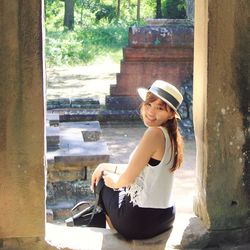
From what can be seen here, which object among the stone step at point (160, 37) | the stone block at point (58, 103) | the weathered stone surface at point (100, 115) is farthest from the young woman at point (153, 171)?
the stone block at point (58, 103)

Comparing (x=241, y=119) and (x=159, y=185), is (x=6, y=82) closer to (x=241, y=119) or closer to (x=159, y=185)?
(x=159, y=185)

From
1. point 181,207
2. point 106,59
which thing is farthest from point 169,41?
point 106,59

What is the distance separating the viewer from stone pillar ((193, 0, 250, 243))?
140 inches

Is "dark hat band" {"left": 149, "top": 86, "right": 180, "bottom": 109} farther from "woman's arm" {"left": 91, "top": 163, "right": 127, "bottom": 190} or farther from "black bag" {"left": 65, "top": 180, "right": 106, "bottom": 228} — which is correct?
"black bag" {"left": 65, "top": 180, "right": 106, "bottom": 228}

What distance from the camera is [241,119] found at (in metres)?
3.71

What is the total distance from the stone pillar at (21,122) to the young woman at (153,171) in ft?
1.67

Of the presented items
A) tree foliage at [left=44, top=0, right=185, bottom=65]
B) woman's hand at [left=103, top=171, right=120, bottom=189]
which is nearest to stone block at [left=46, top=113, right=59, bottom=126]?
woman's hand at [left=103, top=171, right=120, bottom=189]

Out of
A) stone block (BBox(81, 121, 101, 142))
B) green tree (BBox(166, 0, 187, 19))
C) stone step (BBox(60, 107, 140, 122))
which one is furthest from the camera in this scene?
green tree (BBox(166, 0, 187, 19))

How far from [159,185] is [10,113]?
3.15 feet

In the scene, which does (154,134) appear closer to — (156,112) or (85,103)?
(156,112)

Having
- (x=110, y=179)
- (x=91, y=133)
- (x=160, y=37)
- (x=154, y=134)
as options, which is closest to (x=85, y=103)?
(x=160, y=37)

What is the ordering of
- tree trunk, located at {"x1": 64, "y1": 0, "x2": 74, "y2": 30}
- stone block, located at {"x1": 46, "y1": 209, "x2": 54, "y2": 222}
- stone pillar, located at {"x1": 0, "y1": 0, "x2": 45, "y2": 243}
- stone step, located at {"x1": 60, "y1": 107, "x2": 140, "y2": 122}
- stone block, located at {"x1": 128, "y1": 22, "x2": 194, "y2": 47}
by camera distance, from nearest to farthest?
stone pillar, located at {"x1": 0, "y1": 0, "x2": 45, "y2": 243} → stone block, located at {"x1": 46, "y1": 209, "x2": 54, "y2": 222} → stone step, located at {"x1": 60, "y1": 107, "x2": 140, "y2": 122} → stone block, located at {"x1": 128, "y1": 22, "x2": 194, "y2": 47} → tree trunk, located at {"x1": 64, "y1": 0, "x2": 74, "y2": 30}

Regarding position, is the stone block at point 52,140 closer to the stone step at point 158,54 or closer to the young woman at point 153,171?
the young woman at point 153,171

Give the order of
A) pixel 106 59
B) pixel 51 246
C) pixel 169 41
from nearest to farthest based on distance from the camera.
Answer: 1. pixel 51 246
2. pixel 169 41
3. pixel 106 59
